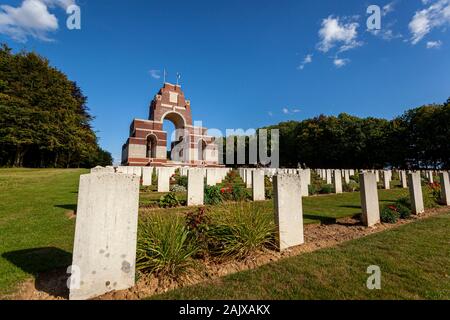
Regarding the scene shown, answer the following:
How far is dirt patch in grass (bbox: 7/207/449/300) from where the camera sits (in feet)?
8.79

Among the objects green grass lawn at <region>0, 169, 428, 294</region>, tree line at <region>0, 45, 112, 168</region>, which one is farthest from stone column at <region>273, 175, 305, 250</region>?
tree line at <region>0, 45, 112, 168</region>

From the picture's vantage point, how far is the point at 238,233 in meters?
3.97

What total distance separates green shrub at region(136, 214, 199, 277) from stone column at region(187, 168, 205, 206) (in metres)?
4.60

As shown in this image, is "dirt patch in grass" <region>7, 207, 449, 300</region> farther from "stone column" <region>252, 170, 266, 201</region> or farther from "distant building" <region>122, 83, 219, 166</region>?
"distant building" <region>122, 83, 219, 166</region>

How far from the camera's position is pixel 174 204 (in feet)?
26.1

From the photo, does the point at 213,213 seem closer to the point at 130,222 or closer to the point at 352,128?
the point at 130,222

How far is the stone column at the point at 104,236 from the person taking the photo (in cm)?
258

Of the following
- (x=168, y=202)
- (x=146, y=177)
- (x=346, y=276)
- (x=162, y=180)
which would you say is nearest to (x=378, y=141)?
(x=146, y=177)

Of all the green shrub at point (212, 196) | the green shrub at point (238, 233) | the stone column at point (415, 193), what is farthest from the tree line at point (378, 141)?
the green shrub at point (238, 233)

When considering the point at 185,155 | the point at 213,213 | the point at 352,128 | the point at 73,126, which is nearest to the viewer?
the point at 213,213

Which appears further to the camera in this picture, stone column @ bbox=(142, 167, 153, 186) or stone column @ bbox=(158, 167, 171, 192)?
stone column @ bbox=(142, 167, 153, 186)

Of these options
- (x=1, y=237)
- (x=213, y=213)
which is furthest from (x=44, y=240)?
(x=213, y=213)

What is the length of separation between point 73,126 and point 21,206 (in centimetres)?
2861

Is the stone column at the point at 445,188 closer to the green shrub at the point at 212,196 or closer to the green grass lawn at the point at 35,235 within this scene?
the green grass lawn at the point at 35,235
